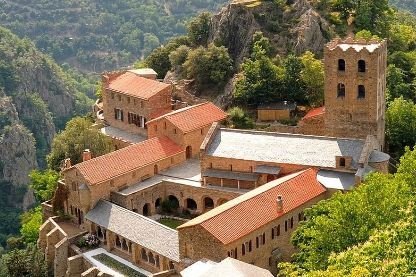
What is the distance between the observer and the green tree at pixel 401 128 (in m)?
70.7

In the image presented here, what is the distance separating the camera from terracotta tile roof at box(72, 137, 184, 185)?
214 ft

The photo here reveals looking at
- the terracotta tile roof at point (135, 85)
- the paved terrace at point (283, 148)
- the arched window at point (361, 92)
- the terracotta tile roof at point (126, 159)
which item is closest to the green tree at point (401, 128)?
the arched window at point (361, 92)

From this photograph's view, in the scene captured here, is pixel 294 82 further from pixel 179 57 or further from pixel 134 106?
pixel 179 57

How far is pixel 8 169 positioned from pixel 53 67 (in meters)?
48.2

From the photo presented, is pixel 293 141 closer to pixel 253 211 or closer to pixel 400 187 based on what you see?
pixel 253 211

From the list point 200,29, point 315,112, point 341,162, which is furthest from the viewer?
point 200,29

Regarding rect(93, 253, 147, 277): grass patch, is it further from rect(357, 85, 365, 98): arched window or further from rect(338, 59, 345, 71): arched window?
rect(338, 59, 345, 71): arched window

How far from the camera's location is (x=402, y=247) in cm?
4262

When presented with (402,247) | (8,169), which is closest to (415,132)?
(402,247)

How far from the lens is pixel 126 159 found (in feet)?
223

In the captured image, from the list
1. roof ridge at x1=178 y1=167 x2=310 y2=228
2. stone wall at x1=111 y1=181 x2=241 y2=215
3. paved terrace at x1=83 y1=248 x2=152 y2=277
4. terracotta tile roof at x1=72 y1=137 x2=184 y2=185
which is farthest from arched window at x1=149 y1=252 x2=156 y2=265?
terracotta tile roof at x1=72 y1=137 x2=184 y2=185

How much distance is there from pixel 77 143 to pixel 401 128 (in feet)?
106

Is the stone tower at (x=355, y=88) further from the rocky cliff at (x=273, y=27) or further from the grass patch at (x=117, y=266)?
the grass patch at (x=117, y=266)

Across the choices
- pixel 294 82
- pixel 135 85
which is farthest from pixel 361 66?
pixel 135 85
